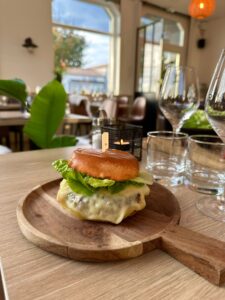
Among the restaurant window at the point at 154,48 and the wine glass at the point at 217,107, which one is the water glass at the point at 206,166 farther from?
the restaurant window at the point at 154,48

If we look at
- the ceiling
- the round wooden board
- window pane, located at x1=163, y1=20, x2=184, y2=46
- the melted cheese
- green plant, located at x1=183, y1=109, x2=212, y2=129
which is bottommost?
the round wooden board

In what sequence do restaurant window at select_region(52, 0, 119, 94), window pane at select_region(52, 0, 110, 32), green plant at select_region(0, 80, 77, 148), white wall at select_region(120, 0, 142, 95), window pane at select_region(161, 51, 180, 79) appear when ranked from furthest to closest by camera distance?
window pane at select_region(161, 51, 180, 79) → white wall at select_region(120, 0, 142, 95) → restaurant window at select_region(52, 0, 119, 94) → window pane at select_region(52, 0, 110, 32) → green plant at select_region(0, 80, 77, 148)

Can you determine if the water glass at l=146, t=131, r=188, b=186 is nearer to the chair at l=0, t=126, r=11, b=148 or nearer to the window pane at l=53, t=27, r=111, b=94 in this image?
the chair at l=0, t=126, r=11, b=148

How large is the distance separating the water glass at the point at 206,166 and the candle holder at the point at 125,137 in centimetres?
17

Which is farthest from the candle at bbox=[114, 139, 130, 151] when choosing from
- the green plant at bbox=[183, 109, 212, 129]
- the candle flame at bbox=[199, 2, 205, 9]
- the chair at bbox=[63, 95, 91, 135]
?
the chair at bbox=[63, 95, 91, 135]

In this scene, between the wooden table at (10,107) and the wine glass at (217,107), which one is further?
the wooden table at (10,107)

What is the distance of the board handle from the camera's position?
290mm

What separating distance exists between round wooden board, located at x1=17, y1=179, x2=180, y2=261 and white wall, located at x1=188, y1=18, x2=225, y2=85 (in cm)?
667

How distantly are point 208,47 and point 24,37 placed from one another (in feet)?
15.6

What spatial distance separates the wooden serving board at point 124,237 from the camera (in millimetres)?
310

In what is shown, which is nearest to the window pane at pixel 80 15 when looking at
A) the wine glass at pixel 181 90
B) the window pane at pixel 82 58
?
the window pane at pixel 82 58

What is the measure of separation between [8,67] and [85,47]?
6.20 feet

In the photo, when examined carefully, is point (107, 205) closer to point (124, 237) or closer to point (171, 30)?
point (124, 237)

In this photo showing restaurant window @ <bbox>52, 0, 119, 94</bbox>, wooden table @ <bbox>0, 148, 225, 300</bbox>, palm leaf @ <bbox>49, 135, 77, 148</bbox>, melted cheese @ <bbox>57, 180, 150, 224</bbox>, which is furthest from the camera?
A: restaurant window @ <bbox>52, 0, 119, 94</bbox>
